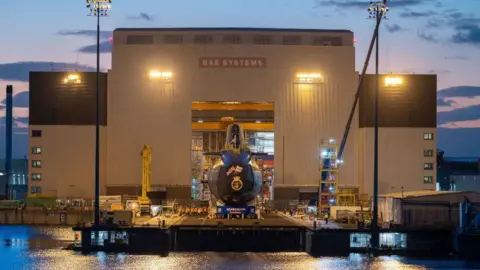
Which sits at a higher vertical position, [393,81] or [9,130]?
[393,81]

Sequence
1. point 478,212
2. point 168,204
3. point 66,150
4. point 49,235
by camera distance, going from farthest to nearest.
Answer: point 66,150 → point 168,204 → point 49,235 → point 478,212

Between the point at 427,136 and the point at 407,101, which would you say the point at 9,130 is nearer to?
the point at 407,101

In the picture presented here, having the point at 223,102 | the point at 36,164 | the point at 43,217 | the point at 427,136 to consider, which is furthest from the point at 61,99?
the point at 427,136

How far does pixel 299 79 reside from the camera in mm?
92875

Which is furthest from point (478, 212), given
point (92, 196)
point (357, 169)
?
point (92, 196)

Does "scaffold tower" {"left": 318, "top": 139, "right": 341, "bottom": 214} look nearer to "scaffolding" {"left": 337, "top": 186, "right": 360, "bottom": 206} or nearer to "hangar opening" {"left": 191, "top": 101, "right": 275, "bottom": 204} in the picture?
"scaffolding" {"left": 337, "top": 186, "right": 360, "bottom": 206}

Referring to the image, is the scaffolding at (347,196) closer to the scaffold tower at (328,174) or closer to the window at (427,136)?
the scaffold tower at (328,174)

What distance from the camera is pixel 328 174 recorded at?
85.8m

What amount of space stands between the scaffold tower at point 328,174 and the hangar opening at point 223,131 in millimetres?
9465

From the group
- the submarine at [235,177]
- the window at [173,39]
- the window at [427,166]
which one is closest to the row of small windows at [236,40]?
the window at [173,39]

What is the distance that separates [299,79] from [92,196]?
81.7 feet

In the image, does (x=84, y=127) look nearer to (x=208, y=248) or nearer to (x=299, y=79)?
(x=299, y=79)

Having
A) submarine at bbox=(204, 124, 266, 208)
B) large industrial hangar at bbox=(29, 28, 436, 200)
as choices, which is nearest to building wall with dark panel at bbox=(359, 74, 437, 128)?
large industrial hangar at bbox=(29, 28, 436, 200)

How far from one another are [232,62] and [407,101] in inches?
749
